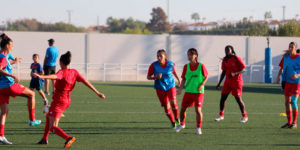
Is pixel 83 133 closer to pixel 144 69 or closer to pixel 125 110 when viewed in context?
pixel 125 110

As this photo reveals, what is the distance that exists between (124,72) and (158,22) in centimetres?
8311

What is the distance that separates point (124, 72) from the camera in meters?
41.9

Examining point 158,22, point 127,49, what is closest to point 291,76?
point 127,49

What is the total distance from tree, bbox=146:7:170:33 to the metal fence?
78.7m

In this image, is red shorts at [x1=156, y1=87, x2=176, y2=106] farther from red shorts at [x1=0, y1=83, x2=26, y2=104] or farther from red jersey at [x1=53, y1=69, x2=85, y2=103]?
red shorts at [x1=0, y1=83, x2=26, y2=104]

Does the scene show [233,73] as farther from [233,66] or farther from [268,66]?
[268,66]

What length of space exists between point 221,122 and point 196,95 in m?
2.38

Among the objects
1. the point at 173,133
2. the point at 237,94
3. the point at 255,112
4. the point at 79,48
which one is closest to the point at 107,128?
the point at 173,133

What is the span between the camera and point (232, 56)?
1244 cm

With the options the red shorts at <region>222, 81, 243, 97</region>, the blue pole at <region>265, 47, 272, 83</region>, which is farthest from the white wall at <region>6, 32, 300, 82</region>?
the red shorts at <region>222, 81, 243, 97</region>

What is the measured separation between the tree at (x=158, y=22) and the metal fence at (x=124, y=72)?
78674mm

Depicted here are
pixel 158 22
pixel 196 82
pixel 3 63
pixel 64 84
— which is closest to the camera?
pixel 64 84

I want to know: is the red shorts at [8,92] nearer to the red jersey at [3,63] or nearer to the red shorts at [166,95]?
the red jersey at [3,63]

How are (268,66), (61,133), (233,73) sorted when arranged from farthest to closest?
(268,66)
(233,73)
(61,133)
